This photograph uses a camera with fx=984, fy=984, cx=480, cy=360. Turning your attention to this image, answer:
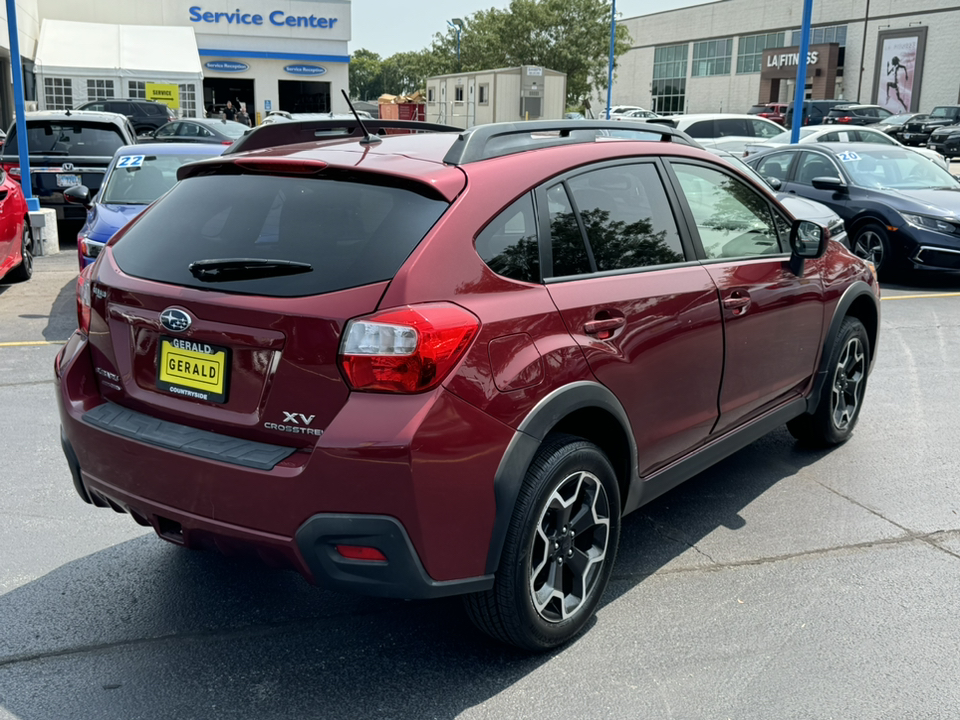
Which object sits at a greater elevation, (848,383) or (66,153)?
(66,153)

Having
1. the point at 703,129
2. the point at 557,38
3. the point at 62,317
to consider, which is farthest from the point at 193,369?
the point at 557,38

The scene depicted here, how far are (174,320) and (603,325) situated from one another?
1.43 m

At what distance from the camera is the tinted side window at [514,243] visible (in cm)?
313

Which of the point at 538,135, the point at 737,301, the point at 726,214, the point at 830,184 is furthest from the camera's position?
the point at 830,184

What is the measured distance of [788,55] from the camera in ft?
228

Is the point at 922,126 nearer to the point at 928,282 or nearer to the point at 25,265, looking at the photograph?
the point at 928,282

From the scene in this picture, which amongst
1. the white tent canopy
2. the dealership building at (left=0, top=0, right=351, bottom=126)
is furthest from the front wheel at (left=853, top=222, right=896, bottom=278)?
the white tent canopy

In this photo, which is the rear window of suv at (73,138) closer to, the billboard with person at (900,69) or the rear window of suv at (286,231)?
the rear window of suv at (286,231)

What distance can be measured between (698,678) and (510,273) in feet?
4.79

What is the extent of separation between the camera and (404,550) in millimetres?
2807

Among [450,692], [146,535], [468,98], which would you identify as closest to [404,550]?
[450,692]

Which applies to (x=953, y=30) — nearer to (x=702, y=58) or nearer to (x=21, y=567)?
(x=702, y=58)

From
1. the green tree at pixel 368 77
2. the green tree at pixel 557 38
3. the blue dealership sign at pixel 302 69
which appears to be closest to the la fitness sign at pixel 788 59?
the green tree at pixel 557 38

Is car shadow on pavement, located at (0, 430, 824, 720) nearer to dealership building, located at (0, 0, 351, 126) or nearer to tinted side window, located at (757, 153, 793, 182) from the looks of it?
tinted side window, located at (757, 153, 793, 182)
